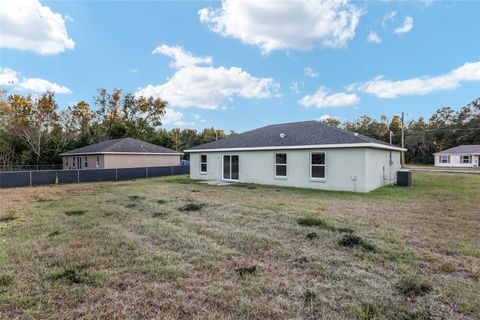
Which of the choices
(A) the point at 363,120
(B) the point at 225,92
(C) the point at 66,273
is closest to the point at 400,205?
(C) the point at 66,273

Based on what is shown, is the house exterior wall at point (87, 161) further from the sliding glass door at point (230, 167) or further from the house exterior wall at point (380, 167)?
the house exterior wall at point (380, 167)

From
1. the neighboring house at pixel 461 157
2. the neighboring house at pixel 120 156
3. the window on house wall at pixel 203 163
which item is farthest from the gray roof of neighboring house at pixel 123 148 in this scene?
the neighboring house at pixel 461 157

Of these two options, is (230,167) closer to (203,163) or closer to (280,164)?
(203,163)

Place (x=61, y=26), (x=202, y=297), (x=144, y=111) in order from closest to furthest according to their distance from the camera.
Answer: (x=202, y=297)
(x=61, y=26)
(x=144, y=111)

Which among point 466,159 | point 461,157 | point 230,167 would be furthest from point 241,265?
point 466,159

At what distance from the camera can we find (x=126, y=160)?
77.2 ft

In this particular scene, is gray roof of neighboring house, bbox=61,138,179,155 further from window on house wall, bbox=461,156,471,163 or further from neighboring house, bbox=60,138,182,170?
window on house wall, bbox=461,156,471,163

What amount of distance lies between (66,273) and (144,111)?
130ft

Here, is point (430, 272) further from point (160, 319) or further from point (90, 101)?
point (90, 101)

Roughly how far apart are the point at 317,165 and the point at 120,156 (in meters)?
17.7

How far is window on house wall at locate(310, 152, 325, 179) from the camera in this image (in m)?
12.4

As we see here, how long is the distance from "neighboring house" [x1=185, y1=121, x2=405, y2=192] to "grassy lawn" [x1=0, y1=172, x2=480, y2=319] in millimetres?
4801

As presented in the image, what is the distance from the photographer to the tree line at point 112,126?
29562 millimetres

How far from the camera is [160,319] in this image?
2.48 metres
